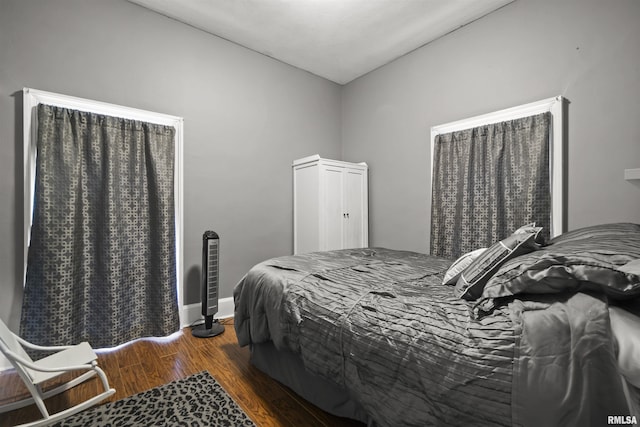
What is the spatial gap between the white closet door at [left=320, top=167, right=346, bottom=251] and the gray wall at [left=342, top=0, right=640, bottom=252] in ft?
1.80

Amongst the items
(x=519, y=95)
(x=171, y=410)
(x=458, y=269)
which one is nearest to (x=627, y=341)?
(x=458, y=269)

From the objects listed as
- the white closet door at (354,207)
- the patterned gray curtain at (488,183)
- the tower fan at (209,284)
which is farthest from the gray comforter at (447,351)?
the white closet door at (354,207)

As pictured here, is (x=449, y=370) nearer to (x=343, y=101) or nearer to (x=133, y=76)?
(x=133, y=76)

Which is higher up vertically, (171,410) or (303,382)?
(303,382)

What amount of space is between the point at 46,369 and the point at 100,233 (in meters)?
1.27

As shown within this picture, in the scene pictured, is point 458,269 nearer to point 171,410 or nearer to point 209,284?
point 171,410

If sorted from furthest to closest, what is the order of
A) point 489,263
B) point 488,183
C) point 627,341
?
point 488,183 → point 489,263 → point 627,341

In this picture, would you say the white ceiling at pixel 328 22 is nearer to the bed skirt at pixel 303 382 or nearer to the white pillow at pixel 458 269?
the white pillow at pixel 458 269

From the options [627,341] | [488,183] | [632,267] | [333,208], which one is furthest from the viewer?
[333,208]

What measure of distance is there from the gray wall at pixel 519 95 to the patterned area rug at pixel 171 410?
259cm

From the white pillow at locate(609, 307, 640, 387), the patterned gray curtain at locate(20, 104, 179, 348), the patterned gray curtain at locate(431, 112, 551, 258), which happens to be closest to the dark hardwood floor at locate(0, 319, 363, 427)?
the patterned gray curtain at locate(20, 104, 179, 348)

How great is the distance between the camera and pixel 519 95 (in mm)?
2654

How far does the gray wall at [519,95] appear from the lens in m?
2.15

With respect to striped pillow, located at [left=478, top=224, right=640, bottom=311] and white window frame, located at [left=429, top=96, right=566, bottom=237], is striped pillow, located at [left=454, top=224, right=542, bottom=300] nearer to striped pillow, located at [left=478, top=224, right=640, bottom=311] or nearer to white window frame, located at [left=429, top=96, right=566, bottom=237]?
striped pillow, located at [left=478, top=224, right=640, bottom=311]
